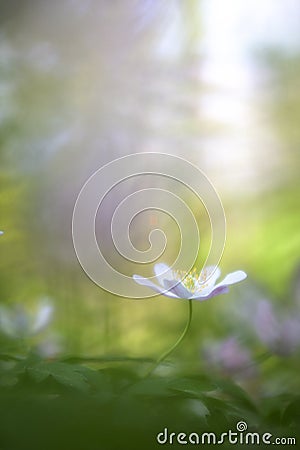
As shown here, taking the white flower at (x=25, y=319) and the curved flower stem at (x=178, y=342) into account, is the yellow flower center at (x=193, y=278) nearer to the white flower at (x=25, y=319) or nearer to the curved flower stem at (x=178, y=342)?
the curved flower stem at (x=178, y=342)

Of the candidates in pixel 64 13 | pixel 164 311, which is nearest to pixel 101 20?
pixel 64 13

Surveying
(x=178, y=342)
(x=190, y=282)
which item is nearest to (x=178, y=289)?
(x=190, y=282)

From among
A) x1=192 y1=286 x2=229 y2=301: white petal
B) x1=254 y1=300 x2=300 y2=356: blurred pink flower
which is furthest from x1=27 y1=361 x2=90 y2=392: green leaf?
x1=254 y1=300 x2=300 y2=356: blurred pink flower

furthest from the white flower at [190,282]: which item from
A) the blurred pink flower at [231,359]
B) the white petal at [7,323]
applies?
the white petal at [7,323]

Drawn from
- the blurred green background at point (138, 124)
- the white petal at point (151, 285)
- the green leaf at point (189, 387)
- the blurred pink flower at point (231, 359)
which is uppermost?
the blurred green background at point (138, 124)

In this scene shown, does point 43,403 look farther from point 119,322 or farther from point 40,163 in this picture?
point 40,163
